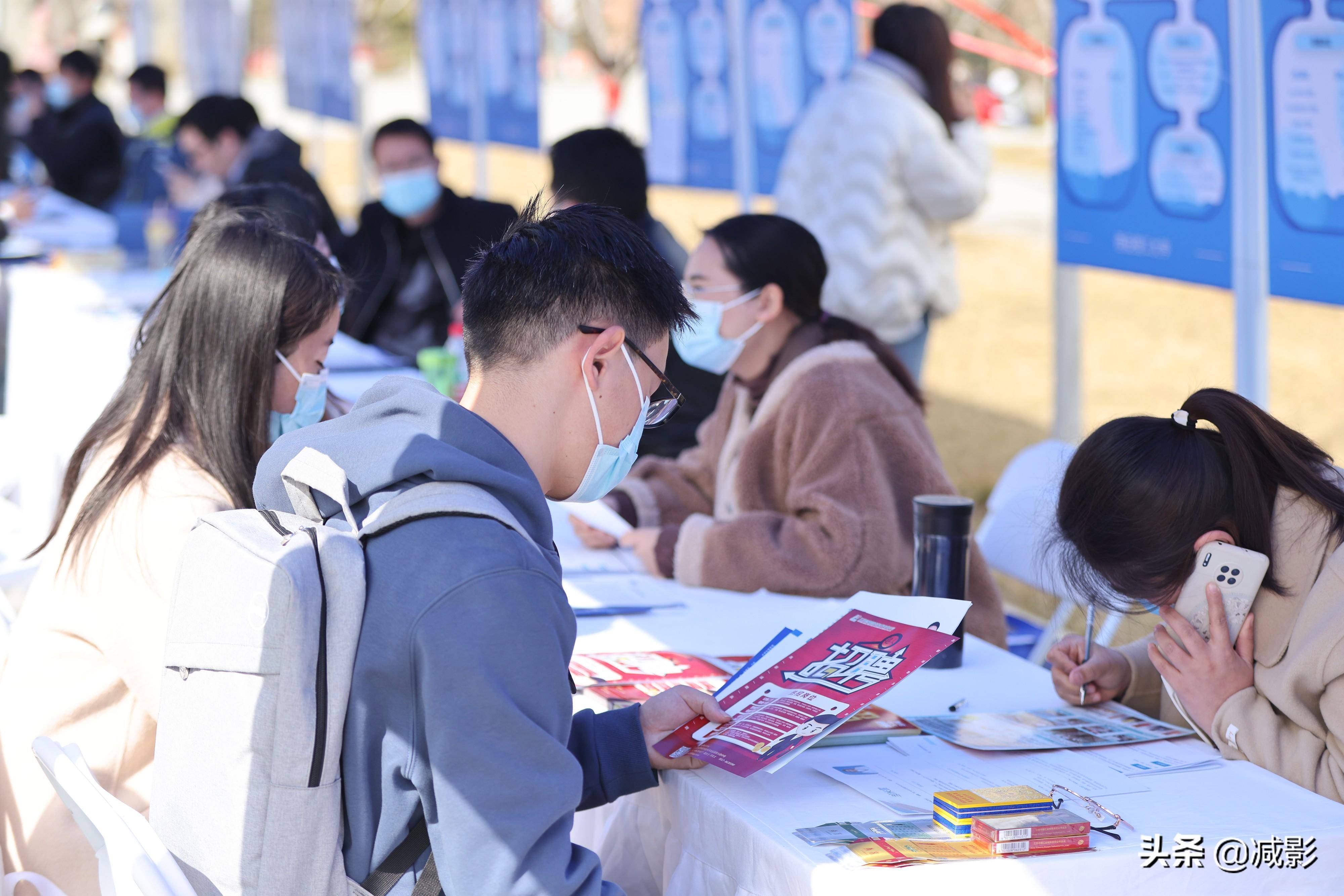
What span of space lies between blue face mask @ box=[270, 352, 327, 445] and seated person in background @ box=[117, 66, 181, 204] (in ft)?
17.4

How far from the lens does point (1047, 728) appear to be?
1.66 metres

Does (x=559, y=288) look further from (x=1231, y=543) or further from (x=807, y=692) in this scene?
(x=1231, y=543)

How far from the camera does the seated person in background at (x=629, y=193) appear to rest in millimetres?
3691

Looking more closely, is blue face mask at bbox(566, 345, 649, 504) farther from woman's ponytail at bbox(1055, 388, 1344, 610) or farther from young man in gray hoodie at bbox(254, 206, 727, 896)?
woman's ponytail at bbox(1055, 388, 1344, 610)

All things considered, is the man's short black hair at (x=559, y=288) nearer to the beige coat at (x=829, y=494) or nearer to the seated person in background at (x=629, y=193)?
the beige coat at (x=829, y=494)

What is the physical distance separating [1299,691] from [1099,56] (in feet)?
6.80

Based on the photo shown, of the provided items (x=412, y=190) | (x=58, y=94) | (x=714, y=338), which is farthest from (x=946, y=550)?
(x=58, y=94)

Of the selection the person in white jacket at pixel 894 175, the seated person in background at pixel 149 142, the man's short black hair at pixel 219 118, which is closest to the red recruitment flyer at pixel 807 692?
the person in white jacket at pixel 894 175

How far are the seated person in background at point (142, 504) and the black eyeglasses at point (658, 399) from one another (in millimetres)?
618

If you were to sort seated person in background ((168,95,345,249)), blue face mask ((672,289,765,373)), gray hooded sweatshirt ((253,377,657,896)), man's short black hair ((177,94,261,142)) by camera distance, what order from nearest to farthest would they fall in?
1. gray hooded sweatshirt ((253,377,657,896))
2. blue face mask ((672,289,765,373))
3. seated person in background ((168,95,345,249))
4. man's short black hair ((177,94,261,142))

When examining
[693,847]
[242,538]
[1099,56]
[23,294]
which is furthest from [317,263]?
[23,294]

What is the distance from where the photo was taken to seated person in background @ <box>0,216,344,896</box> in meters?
1.67

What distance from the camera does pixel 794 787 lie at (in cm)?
145

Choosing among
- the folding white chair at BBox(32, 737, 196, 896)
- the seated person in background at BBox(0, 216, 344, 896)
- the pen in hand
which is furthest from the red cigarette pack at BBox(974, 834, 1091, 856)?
the seated person in background at BBox(0, 216, 344, 896)
